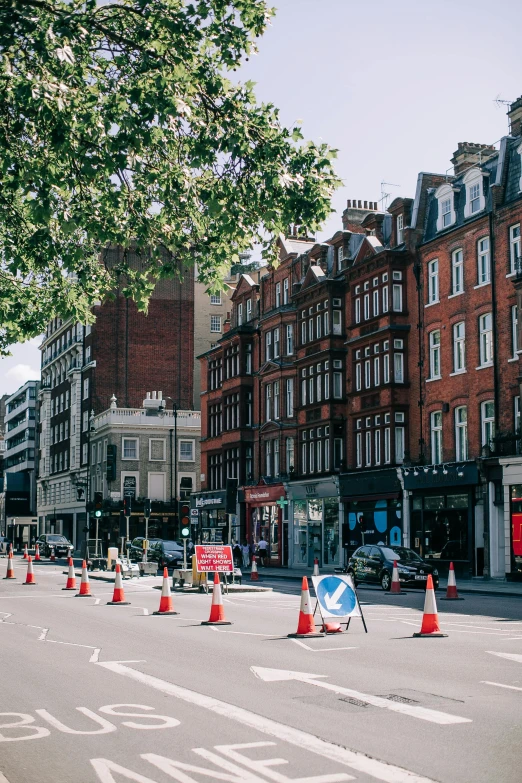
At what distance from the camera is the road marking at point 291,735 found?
721 centimetres

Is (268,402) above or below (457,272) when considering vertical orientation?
below

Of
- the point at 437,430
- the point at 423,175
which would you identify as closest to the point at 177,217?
the point at 437,430

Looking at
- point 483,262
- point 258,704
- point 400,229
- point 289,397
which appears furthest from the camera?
point 289,397

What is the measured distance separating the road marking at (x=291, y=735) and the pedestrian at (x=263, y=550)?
40.7 meters

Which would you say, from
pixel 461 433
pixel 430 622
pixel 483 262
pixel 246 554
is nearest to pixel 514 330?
pixel 483 262

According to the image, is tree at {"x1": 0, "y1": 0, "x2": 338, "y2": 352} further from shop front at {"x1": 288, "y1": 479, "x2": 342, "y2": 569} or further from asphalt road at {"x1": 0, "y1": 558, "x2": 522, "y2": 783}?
shop front at {"x1": 288, "y1": 479, "x2": 342, "y2": 569}

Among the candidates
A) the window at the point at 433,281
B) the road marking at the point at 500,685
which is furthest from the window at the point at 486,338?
the road marking at the point at 500,685

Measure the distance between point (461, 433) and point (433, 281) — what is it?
6.74 meters

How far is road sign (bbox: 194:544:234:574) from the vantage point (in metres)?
26.8

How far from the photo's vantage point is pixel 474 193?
41.0m

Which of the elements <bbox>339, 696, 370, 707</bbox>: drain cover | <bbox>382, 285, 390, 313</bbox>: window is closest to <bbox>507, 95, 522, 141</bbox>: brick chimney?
<bbox>382, 285, 390, 313</bbox>: window

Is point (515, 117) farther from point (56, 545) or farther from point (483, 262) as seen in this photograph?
point (56, 545)

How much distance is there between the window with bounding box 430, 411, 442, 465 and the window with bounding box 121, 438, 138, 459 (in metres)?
40.6

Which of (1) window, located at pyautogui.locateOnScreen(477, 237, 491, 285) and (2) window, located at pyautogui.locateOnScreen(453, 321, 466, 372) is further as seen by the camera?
(2) window, located at pyautogui.locateOnScreen(453, 321, 466, 372)
